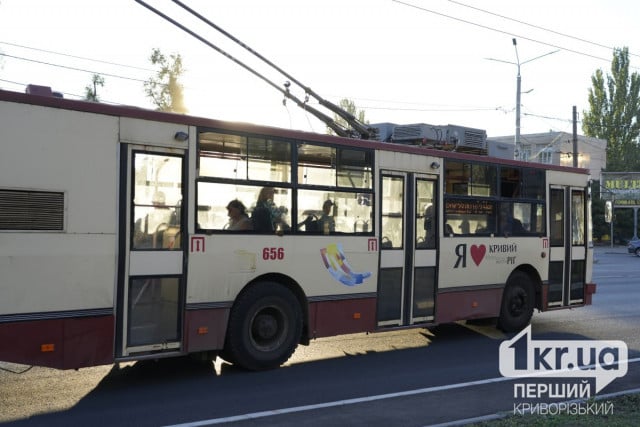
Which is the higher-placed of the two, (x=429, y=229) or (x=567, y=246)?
(x=429, y=229)

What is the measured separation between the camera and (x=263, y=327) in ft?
31.2

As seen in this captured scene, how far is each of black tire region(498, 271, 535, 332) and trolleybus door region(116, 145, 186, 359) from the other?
21.3 ft

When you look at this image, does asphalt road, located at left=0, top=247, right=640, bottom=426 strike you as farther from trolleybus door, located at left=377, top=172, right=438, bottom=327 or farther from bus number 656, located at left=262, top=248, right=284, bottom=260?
bus number 656, located at left=262, top=248, right=284, bottom=260

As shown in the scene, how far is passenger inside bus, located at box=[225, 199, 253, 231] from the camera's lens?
9148 millimetres

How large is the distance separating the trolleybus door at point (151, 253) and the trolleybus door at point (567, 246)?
780 cm

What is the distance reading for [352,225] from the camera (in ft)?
34.5

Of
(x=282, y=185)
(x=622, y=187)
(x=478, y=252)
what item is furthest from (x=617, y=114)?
(x=282, y=185)

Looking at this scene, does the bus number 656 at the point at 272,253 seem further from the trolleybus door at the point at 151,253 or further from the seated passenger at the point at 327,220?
the trolleybus door at the point at 151,253

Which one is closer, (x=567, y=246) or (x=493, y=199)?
(x=493, y=199)

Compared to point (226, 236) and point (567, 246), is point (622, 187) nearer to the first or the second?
point (567, 246)

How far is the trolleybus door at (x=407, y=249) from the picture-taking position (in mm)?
10961

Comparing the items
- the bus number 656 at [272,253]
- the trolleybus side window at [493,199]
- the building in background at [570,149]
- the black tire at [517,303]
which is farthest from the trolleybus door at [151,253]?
the building in background at [570,149]

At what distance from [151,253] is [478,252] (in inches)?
235

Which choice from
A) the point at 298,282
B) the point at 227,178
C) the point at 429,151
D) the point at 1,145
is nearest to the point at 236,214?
the point at 227,178
